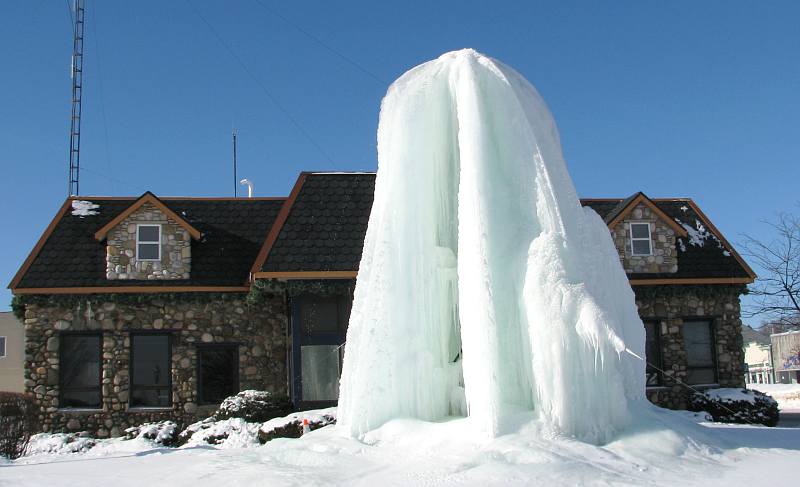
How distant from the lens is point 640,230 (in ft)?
62.3

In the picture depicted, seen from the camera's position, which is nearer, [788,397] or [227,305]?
[227,305]

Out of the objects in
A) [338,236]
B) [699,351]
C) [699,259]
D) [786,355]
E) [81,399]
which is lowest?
[786,355]

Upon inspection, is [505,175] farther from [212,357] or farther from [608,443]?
[212,357]

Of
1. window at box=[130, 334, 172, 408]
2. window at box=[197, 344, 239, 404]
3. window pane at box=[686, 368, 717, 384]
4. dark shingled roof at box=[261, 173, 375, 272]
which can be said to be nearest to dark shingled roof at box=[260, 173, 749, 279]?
dark shingled roof at box=[261, 173, 375, 272]

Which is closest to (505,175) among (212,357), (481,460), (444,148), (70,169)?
(444,148)

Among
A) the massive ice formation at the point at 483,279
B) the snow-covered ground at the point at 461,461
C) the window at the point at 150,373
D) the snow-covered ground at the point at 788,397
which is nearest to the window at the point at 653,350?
the snow-covered ground at the point at 788,397

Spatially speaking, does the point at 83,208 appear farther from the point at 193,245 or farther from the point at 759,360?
the point at 759,360

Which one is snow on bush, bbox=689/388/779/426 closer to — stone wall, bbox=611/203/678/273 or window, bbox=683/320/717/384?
window, bbox=683/320/717/384

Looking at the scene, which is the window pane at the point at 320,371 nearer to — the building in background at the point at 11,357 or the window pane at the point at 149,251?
the window pane at the point at 149,251

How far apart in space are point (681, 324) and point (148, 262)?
1151cm

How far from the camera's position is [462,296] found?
8211 millimetres

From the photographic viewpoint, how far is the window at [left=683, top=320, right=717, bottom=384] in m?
18.6

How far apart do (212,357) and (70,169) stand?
679 cm

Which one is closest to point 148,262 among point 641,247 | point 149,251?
point 149,251
